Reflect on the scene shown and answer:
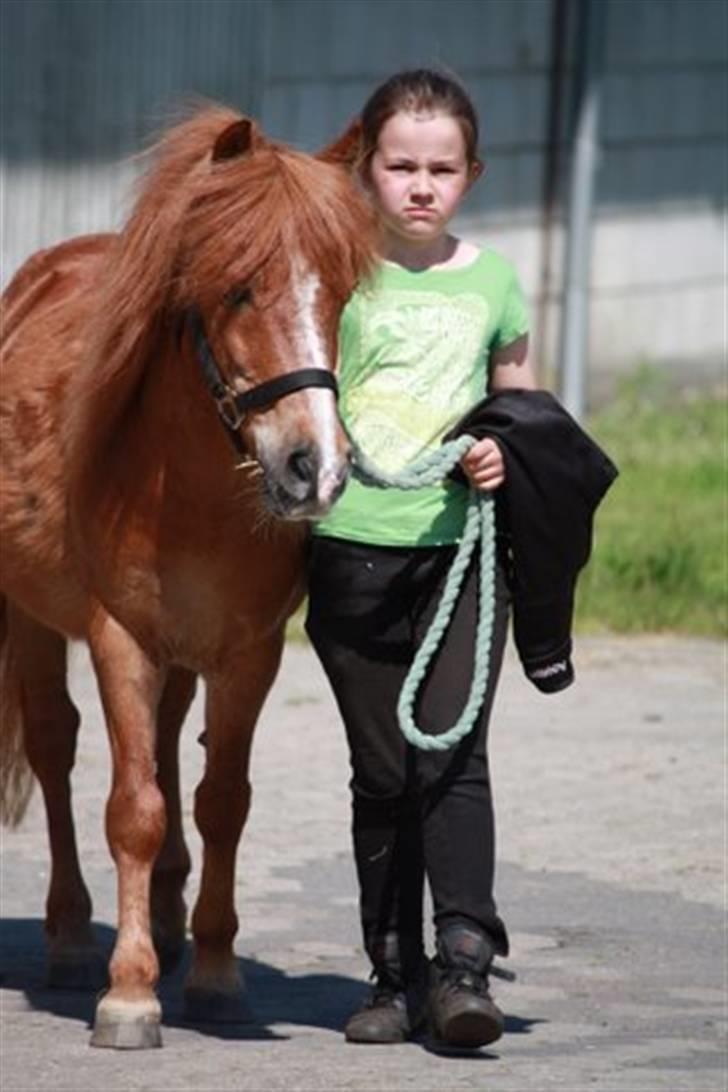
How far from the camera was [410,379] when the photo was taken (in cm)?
623

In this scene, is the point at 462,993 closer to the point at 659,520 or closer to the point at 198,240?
the point at 198,240

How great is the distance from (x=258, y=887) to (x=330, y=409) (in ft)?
8.20

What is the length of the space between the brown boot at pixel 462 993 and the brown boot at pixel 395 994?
119 millimetres

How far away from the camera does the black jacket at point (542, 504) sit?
619 cm

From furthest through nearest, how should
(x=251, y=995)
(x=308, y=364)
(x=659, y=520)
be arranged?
(x=659, y=520) → (x=251, y=995) → (x=308, y=364)

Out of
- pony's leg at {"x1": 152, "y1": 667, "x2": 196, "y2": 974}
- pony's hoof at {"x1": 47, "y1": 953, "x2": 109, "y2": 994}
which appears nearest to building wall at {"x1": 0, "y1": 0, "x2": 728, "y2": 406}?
pony's leg at {"x1": 152, "y1": 667, "x2": 196, "y2": 974}

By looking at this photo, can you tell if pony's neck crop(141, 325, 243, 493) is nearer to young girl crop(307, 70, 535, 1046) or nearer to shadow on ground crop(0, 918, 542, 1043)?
young girl crop(307, 70, 535, 1046)

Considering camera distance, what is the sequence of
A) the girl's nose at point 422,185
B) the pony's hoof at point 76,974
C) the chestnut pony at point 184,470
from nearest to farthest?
the chestnut pony at point 184,470, the girl's nose at point 422,185, the pony's hoof at point 76,974

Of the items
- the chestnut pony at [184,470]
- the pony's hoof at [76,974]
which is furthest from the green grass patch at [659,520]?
the chestnut pony at [184,470]

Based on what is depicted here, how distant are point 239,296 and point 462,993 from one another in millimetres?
1377

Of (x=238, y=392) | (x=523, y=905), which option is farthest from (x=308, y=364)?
(x=523, y=905)

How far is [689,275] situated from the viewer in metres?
16.6

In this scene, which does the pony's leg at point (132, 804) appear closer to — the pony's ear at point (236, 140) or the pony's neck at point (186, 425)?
the pony's neck at point (186, 425)

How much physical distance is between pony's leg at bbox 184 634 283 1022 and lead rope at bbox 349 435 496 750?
40 cm
